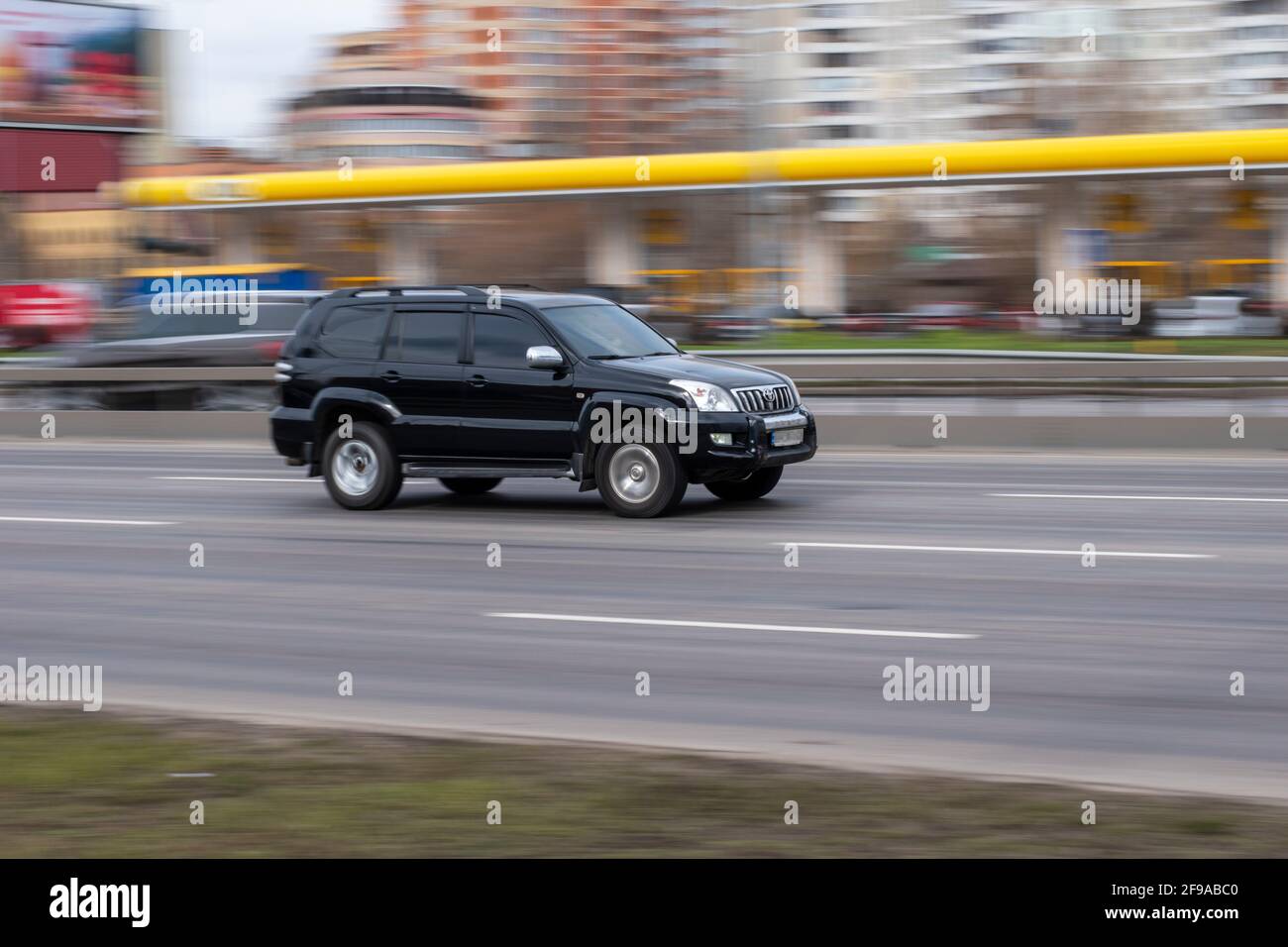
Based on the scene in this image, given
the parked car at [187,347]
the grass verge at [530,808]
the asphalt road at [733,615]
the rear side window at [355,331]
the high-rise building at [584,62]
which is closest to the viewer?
the grass verge at [530,808]


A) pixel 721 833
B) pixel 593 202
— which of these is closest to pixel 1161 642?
pixel 721 833

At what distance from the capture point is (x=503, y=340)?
13727 millimetres

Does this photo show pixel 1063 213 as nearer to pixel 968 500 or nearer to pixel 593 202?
pixel 593 202

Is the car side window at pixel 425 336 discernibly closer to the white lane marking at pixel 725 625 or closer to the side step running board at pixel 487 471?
the side step running board at pixel 487 471

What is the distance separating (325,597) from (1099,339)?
65.5 ft

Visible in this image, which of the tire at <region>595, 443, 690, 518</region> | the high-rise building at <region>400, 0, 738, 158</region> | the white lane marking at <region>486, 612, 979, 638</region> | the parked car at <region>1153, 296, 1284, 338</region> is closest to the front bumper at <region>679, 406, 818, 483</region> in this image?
the tire at <region>595, 443, 690, 518</region>

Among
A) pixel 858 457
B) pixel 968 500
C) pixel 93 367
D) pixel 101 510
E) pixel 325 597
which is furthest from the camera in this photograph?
pixel 93 367

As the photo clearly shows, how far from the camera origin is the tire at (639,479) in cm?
1288

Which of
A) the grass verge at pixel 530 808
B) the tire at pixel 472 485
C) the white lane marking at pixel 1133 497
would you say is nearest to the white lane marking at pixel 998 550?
the white lane marking at pixel 1133 497

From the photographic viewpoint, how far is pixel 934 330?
3184 cm

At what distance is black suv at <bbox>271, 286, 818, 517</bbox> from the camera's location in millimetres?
12906

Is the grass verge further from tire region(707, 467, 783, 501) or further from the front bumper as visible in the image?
tire region(707, 467, 783, 501)

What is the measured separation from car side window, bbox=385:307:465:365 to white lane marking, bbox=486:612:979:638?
4.86 meters

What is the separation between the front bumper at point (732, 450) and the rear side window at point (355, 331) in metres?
3.16
